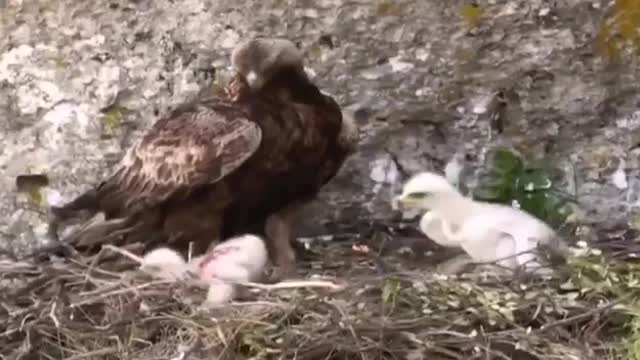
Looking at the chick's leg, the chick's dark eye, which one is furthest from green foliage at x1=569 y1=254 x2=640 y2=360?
the chick's leg

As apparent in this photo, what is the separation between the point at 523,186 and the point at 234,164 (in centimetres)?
35

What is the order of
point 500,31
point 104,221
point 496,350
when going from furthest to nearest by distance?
point 500,31 < point 104,221 < point 496,350

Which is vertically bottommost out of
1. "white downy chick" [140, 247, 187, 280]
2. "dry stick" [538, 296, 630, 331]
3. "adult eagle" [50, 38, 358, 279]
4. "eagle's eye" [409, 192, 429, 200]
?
"dry stick" [538, 296, 630, 331]

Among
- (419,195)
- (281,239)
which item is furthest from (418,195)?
(281,239)

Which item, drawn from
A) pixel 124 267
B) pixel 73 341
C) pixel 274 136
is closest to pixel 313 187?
pixel 274 136

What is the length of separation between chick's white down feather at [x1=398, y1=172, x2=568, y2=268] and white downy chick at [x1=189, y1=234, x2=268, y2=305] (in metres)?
0.16

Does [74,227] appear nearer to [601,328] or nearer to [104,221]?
[104,221]

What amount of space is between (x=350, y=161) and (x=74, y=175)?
0.28 metres

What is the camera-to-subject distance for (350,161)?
69.9 inches

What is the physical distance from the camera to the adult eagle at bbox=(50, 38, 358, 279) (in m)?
1.54

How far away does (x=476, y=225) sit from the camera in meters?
1.52

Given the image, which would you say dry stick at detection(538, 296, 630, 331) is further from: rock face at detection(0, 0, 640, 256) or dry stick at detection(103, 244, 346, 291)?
rock face at detection(0, 0, 640, 256)

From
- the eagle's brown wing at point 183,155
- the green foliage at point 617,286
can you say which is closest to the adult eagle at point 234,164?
the eagle's brown wing at point 183,155


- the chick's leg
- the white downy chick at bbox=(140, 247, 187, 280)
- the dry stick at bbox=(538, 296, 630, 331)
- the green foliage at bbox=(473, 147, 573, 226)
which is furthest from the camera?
the green foliage at bbox=(473, 147, 573, 226)
